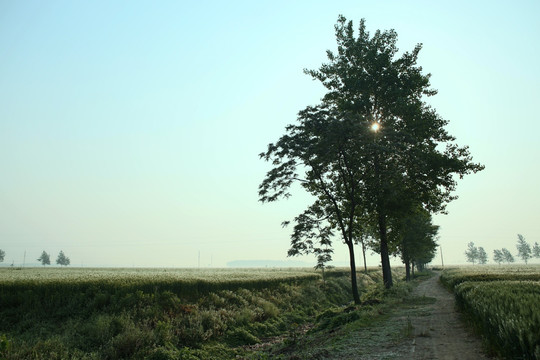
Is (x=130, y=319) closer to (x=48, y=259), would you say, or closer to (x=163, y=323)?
(x=163, y=323)

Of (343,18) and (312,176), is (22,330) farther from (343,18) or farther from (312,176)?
(343,18)

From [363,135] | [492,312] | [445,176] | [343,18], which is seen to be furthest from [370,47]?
[492,312]

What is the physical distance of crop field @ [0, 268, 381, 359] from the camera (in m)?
13.5

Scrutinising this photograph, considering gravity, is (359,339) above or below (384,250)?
below

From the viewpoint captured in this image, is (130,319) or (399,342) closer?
(399,342)

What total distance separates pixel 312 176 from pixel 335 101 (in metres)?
9.05

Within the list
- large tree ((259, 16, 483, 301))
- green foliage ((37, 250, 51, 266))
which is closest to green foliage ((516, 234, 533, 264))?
Result: large tree ((259, 16, 483, 301))

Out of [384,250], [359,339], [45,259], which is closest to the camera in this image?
[359,339]

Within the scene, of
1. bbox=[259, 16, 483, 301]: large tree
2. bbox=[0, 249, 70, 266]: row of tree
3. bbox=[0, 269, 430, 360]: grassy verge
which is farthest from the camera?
bbox=[0, 249, 70, 266]: row of tree

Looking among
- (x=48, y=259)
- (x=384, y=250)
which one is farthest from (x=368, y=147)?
(x=48, y=259)

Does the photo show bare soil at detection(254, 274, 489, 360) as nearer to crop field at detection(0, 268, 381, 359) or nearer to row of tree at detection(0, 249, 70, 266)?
crop field at detection(0, 268, 381, 359)

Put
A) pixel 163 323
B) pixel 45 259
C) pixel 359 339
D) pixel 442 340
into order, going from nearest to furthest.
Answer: pixel 442 340 < pixel 359 339 < pixel 163 323 < pixel 45 259

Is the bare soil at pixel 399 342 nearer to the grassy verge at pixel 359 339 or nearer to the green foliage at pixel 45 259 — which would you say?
the grassy verge at pixel 359 339

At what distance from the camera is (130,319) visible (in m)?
16.2
